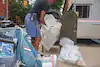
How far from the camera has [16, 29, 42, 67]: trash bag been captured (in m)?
0.86

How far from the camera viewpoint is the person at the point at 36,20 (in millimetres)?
2594

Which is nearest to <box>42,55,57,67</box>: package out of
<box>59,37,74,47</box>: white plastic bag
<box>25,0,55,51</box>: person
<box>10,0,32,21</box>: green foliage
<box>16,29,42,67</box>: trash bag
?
<box>16,29,42,67</box>: trash bag

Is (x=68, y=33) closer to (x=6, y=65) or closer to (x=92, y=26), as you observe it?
(x=92, y=26)

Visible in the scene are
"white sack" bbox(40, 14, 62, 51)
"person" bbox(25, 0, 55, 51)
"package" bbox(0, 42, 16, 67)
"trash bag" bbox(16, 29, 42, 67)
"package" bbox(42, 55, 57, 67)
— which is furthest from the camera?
"white sack" bbox(40, 14, 62, 51)

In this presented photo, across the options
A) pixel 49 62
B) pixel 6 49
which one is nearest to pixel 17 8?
pixel 49 62

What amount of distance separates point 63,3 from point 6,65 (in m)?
5.29

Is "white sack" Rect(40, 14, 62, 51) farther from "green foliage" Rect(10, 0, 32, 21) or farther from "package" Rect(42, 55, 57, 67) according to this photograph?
"green foliage" Rect(10, 0, 32, 21)

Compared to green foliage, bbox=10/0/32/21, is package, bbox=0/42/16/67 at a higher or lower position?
lower

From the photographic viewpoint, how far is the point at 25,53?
3.09 feet

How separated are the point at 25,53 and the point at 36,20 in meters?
1.87

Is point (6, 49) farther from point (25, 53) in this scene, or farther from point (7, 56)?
point (25, 53)

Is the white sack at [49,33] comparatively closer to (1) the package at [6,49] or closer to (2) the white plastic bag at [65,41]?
(2) the white plastic bag at [65,41]

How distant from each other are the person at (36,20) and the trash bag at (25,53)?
1367 mm

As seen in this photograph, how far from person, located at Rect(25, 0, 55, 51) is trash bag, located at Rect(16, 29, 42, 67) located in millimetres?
1367
